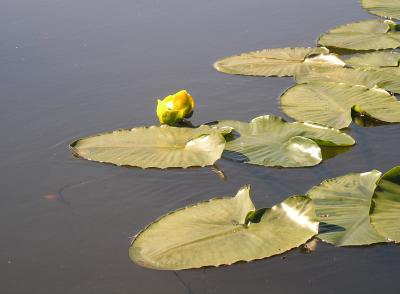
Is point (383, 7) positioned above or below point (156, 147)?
above

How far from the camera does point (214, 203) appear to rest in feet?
5.76

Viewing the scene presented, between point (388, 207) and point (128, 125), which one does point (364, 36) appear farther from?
point (388, 207)

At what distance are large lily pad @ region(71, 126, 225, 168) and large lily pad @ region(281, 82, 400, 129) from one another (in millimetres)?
341

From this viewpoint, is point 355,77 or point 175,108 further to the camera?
point 355,77

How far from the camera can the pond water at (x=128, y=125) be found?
151 centimetres

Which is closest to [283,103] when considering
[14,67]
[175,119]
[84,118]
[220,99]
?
[220,99]

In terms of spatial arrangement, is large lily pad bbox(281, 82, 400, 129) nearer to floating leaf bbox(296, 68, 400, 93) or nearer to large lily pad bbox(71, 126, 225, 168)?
floating leaf bbox(296, 68, 400, 93)

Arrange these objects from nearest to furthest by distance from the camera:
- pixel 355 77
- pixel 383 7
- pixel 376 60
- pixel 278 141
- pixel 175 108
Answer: pixel 278 141, pixel 175 108, pixel 355 77, pixel 376 60, pixel 383 7

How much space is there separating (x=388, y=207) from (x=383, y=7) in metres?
1.88

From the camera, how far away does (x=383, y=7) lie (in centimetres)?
331

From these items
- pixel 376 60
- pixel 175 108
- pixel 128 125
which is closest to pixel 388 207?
pixel 175 108

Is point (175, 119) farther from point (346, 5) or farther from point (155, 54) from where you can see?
point (346, 5)

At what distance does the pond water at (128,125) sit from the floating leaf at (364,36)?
0.35 ft

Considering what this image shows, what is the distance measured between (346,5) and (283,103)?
1326mm
